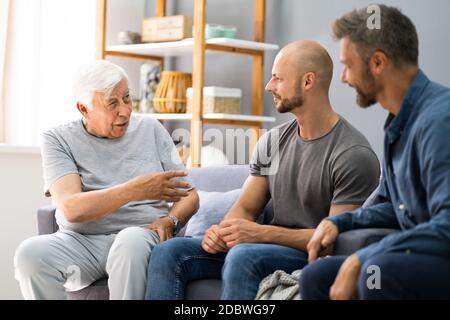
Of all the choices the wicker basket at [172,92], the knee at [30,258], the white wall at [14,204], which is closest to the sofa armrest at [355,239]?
the knee at [30,258]

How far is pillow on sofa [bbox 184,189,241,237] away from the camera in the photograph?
3.20m

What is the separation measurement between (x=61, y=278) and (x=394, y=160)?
1214mm

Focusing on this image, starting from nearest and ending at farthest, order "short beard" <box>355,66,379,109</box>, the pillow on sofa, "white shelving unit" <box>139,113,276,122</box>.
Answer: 1. "short beard" <box>355,66,379,109</box>
2. the pillow on sofa
3. "white shelving unit" <box>139,113,276,122</box>

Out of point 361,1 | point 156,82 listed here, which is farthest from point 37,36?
point 361,1

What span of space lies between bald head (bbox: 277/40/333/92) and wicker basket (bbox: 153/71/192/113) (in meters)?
1.94

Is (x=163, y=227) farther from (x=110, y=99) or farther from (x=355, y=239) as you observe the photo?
(x=355, y=239)

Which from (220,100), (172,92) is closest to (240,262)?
(220,100)

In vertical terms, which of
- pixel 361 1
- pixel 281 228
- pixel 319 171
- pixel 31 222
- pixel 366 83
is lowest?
pixel 31 222

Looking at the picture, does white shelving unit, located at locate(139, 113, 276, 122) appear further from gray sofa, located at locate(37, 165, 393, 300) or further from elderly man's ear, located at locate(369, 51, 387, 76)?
elderly man's ear, located at locate(369, 51, 387, 76)

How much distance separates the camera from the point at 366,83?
2.36m

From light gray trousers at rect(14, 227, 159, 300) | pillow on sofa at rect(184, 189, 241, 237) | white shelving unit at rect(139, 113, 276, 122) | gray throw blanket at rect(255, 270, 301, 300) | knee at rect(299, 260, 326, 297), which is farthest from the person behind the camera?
white shelving unit at rect(139, 113, 276, 122)

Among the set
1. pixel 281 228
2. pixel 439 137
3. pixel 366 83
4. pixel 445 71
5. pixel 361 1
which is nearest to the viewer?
pixel 439 137

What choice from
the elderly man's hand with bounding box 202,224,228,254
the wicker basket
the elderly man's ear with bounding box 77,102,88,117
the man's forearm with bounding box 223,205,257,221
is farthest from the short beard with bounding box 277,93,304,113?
the wicker basket

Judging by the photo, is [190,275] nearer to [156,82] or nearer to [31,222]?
[31,222]
